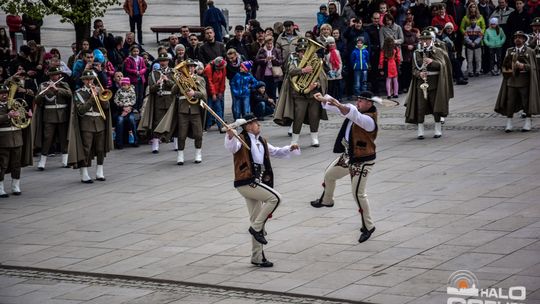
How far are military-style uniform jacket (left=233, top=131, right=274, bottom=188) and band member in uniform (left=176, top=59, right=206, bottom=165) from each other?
671 cm

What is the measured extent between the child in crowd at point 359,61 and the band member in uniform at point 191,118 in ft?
17.7

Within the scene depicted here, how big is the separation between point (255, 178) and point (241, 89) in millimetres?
9546

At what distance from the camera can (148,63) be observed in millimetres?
24609

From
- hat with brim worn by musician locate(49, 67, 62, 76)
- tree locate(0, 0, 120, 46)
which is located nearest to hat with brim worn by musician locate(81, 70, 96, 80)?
hat with brim worn by musician locate(49, 67, 62, 76)

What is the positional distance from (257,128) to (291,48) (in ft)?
32.2

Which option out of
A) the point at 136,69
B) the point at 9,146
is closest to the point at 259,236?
the point at 9,146

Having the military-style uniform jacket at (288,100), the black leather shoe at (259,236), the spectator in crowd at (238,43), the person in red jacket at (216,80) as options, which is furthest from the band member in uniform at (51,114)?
the black leather shoe at (259,236)

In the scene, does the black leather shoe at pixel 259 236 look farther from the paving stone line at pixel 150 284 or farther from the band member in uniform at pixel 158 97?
the band member in uniform at pixel 158 97

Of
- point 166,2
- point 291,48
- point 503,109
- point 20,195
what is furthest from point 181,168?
point 166,2

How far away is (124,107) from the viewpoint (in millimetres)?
23125

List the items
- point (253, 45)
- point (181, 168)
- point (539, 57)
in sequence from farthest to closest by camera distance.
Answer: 1. point (253, 45)
2. point (539, 57)
3. point (181, 168)

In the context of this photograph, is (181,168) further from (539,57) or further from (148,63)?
(539,57)

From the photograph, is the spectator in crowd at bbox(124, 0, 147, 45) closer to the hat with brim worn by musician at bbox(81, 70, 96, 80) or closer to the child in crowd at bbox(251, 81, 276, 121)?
the child in crowd at bbox(251, 81, 276, 121)

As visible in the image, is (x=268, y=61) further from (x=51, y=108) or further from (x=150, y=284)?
(x=150, y=284)
